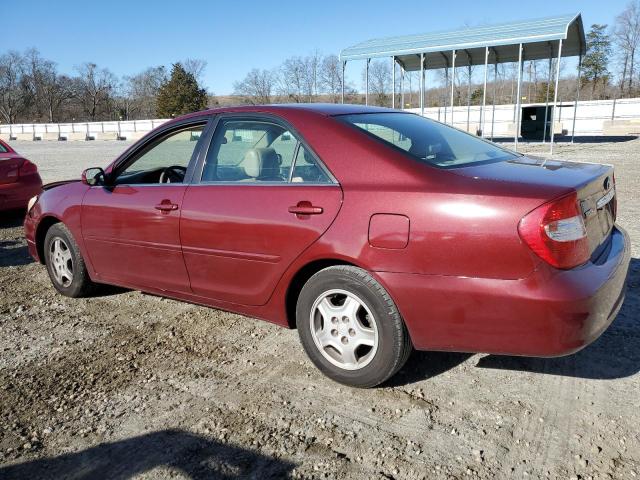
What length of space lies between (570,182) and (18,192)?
799 cm

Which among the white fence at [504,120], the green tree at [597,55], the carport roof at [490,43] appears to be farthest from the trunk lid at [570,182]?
the green tree at [597,55]

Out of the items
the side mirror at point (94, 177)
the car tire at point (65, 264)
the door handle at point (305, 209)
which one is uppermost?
the side mirror at point (94, 177)

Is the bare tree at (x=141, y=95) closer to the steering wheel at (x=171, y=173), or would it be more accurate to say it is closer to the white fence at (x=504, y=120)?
the white fence at (x=504, y=120)

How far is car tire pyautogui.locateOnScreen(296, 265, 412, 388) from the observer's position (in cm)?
279

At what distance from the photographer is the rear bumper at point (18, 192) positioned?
795 cm

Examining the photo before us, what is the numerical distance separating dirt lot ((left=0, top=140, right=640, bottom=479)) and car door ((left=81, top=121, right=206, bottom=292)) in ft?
1.51

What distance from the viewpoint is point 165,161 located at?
15.4ft

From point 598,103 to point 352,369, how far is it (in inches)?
1632

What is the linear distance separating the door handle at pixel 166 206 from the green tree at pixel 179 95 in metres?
65.0

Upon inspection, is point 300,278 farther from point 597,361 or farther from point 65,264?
point 65,264

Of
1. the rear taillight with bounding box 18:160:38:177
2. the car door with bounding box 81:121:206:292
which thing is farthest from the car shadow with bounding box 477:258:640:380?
the rear taillight with bounding box 18:160:38:177

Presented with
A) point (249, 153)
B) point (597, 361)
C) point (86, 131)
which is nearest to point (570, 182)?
point (597, 361)

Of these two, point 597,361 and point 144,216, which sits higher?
point 144,216

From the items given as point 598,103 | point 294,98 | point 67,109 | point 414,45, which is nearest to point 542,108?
point 414,45
